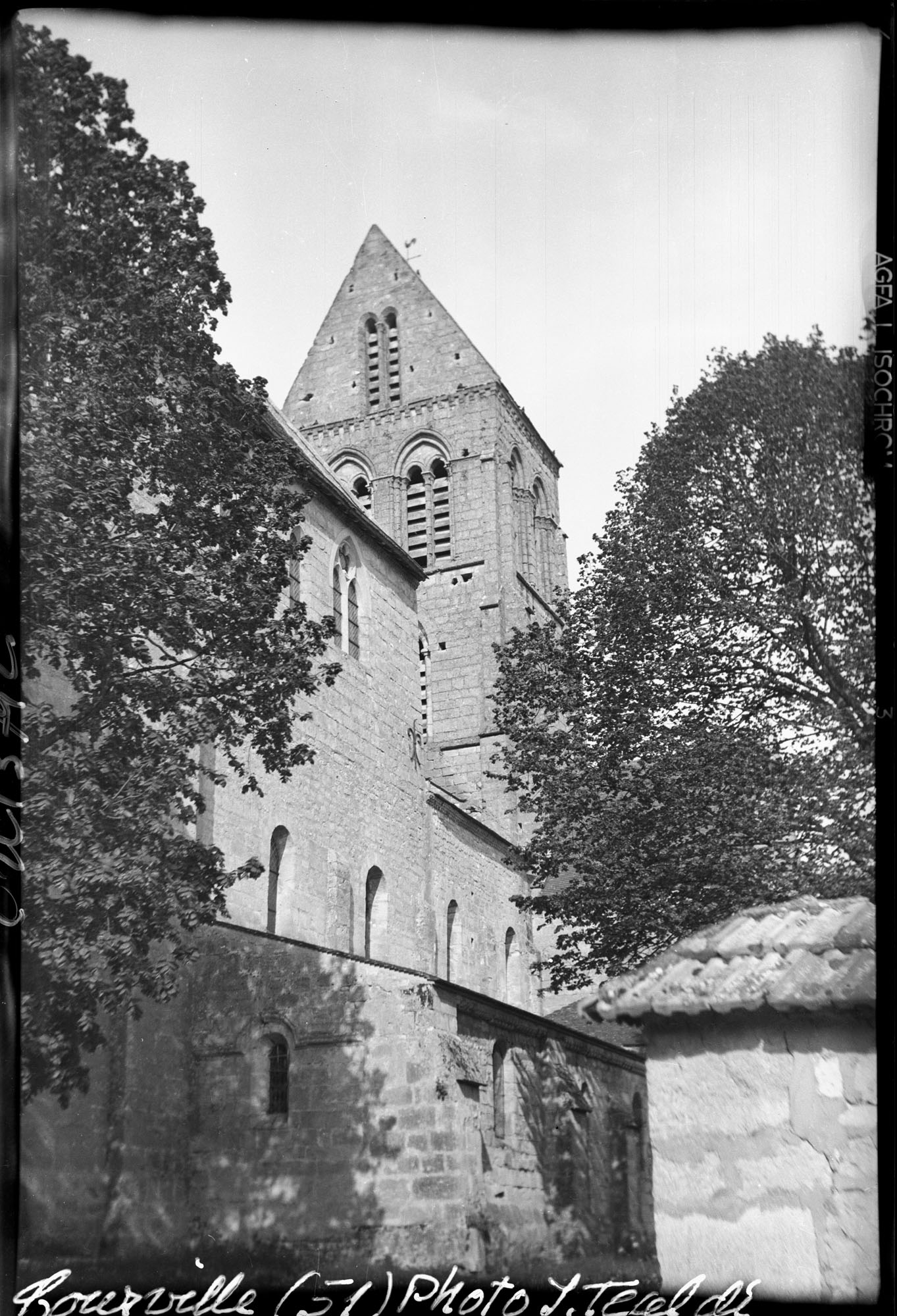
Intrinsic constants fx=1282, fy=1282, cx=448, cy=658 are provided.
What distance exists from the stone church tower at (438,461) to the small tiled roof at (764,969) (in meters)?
28.9

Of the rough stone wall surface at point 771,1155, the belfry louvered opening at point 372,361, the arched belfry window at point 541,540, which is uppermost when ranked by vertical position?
the belfry louvered opening at point 372,361

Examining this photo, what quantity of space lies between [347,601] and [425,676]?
16.2 m

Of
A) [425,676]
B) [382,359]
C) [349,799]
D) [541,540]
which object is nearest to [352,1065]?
[349,799]

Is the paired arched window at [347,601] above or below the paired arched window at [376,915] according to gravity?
above

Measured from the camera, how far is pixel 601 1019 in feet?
26.8

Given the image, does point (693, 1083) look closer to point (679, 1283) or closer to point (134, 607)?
point (679, 1283)

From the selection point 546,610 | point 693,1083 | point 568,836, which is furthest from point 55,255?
point 546,610

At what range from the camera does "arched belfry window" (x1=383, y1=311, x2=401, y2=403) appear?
40375mm

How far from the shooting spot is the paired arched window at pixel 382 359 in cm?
4044

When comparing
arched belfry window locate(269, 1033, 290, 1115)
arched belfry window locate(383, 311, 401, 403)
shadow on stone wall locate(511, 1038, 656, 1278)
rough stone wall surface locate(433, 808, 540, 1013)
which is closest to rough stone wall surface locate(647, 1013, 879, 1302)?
shadow on stone wall locate(511, 1038, 656, 1278)

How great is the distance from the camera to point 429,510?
3988 cm

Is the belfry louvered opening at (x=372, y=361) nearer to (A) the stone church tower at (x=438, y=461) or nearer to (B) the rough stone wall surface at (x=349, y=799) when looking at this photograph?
(A) the stone church tower at (x=438, y=461)

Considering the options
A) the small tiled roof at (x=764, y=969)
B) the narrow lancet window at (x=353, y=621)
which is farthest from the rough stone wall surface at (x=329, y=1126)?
the narrow lancet window at (x=353, y=621)

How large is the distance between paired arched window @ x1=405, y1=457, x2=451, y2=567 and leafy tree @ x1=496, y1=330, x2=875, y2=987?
70.3 ft
